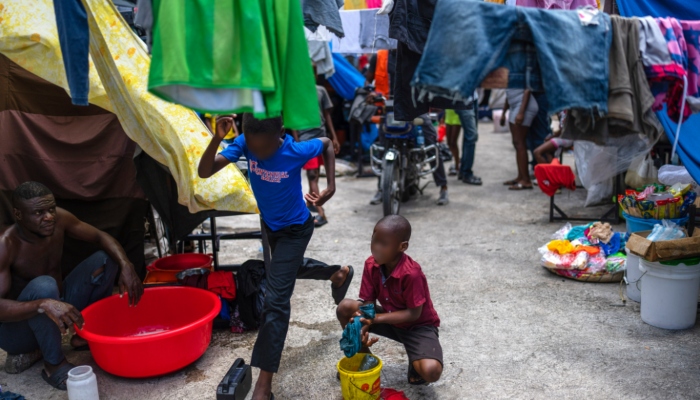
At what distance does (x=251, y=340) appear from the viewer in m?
4.14

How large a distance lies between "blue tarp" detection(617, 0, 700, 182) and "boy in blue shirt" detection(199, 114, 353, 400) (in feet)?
6.22

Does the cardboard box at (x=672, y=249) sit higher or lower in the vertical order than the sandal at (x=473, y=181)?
higher

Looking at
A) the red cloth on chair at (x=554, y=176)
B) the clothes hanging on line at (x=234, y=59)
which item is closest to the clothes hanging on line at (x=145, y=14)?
the clothes hanging on line at (x=234, y=59)

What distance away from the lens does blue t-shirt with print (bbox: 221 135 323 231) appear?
11.3ft

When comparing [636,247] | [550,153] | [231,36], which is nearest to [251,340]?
[231,36]

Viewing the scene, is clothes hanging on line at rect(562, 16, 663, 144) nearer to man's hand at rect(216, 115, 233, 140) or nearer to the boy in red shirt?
the boy in red shirt

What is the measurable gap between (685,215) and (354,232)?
10.6 ft

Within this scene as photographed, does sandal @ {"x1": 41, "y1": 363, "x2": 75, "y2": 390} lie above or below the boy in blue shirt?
below

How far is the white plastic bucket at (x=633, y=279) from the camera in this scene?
4.51 metres

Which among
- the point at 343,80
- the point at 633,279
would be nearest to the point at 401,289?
Answer: the point at 633,279

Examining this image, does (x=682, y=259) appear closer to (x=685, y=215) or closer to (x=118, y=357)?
(x=685, y=215)

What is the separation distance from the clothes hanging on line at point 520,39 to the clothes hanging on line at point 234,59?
54 cm

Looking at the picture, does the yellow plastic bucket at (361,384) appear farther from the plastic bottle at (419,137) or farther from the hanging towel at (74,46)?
the plastic bottle at (419,137)

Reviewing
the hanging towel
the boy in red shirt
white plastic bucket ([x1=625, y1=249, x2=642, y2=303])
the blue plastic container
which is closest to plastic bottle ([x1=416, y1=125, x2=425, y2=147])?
the blue plastic container
